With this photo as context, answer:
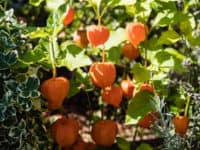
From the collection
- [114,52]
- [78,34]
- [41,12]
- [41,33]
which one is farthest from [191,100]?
[41,12]

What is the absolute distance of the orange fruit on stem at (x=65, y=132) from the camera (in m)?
1.83

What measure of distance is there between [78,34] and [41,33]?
367 mm

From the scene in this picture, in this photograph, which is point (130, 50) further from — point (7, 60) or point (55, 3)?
point (7, 60)

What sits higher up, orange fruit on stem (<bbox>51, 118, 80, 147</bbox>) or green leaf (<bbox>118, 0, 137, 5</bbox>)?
green leaf (<bbox>118, 0, 137, 5</bbox>)

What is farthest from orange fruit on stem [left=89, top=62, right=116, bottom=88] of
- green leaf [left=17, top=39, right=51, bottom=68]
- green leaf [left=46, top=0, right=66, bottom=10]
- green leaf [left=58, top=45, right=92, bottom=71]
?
green leaf [left=46, top=0, right=66, bottom=10]

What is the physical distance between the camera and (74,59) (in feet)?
6.04

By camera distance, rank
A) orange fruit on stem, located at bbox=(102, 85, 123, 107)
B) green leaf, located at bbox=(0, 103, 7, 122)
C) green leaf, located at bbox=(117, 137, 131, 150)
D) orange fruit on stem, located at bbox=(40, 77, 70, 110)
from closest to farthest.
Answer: green leaf, located at bbox=(0, 103, 7, 122), orange fruit on stem, located at bbox=(40, 77, 70, 110), orange fruit on stem, located at bbox=(102, 85, 123, 107), green leaf, located at bbox=(117, 137, 131, 150)

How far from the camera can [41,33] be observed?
A: 5.70 ft

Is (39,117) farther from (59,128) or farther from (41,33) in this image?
(41,33)

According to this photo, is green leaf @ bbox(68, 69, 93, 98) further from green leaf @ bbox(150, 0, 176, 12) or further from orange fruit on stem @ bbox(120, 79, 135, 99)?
green leaf @ bbox(150, 0, 176, 12)

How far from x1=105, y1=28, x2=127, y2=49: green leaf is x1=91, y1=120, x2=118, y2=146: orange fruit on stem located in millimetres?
280

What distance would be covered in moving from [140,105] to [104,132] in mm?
160

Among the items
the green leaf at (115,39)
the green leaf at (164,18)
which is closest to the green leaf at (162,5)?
the green leaf at (164,18)

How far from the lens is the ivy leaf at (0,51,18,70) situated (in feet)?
5.53
